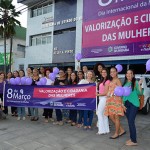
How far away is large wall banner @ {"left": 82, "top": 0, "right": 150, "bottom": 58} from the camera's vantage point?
1519 cm

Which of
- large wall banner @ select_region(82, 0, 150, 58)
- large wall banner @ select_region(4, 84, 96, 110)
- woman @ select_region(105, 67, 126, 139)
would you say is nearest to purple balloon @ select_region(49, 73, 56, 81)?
large wall banner @ select_region(4, 84, 96, 110)

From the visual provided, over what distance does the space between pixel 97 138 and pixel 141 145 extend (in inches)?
42.1

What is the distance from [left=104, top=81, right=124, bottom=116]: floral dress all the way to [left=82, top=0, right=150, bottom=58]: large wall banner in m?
10.1

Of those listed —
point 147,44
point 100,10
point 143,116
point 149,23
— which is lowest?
point 143,116

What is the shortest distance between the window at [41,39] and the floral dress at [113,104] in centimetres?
1637

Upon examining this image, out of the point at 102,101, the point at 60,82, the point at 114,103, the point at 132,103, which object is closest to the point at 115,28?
the point at 60,82

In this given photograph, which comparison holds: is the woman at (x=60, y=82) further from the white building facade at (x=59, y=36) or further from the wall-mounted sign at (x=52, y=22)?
the wall-mounted sign at (x=52, y=22)

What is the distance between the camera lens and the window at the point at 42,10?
21.7m

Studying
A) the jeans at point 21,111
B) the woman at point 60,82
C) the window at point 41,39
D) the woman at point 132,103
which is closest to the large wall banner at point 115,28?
the window at point 41,39

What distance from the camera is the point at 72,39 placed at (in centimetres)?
1934

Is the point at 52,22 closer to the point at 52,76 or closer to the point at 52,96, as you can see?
Result: the point at 52,76

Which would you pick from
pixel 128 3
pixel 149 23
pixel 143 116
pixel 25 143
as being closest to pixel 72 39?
pixel 128 3

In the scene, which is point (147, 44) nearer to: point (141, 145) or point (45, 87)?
point (45, 87)

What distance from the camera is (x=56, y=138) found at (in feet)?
18.6
